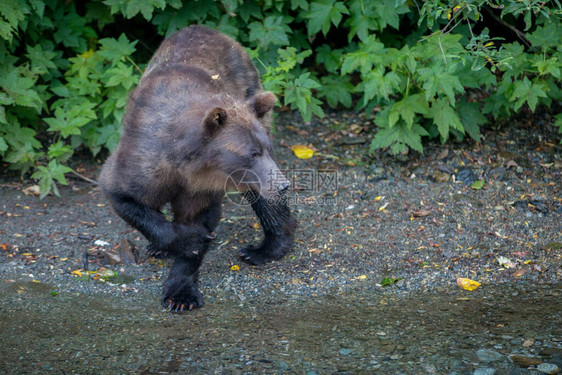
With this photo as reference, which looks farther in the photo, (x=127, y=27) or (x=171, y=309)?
(x=127, y=27)

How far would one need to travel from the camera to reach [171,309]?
5.21 m

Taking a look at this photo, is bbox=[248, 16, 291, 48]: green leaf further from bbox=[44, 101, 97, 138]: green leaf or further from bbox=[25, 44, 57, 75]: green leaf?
bbox=[25, 44, 57, 75]: green leaf

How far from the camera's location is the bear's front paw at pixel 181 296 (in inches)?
205

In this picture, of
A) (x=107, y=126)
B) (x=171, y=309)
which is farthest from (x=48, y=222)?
(x=171, y=309)

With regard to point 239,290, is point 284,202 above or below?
above

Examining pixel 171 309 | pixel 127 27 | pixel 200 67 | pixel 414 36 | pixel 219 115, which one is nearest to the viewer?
pixel 219 115

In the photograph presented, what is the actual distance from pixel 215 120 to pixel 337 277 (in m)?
1.75

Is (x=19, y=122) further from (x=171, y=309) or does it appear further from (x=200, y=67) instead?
(x=171, y=309)

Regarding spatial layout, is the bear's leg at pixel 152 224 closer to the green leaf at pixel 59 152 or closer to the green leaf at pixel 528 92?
the green leaf at pixel 59 152

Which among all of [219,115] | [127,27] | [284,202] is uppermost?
[127,27]

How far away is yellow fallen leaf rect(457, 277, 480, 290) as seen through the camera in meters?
5.45

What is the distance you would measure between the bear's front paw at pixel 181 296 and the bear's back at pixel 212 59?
1.69 metres

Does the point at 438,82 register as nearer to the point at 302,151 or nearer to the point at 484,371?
the point at 302,151

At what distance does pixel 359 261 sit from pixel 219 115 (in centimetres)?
192
